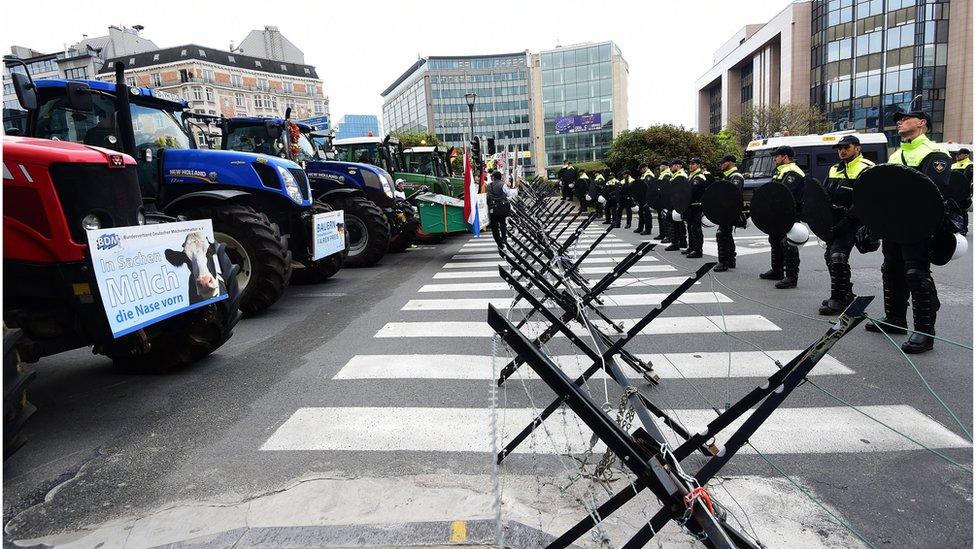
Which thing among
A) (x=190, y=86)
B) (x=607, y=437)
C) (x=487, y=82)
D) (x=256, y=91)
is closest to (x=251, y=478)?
(x=607, y=437)

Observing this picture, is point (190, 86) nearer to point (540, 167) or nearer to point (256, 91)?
point (256, 91)

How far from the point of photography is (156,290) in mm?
3955

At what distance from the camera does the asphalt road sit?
9.56 ft

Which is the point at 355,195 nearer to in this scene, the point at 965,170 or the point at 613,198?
the point at 613,198

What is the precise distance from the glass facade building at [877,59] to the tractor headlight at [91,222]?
54934 millimetres

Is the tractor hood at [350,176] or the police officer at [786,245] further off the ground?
the tractor hood at [350,176]

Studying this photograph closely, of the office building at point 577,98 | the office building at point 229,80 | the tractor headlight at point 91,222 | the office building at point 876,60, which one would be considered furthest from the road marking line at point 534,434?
the office building at point 577,98

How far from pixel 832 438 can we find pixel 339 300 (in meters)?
6.35

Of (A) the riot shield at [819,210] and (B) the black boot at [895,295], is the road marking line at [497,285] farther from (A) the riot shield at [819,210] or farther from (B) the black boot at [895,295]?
(B) the black boot at [895,295]

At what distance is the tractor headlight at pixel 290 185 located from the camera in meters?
7.41

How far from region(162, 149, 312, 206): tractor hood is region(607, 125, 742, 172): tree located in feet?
67.0

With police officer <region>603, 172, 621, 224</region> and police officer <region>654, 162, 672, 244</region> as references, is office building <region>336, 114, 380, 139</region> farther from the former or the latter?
police officer <region>654, 162, 672, 244</region>

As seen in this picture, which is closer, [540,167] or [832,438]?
[832,438]

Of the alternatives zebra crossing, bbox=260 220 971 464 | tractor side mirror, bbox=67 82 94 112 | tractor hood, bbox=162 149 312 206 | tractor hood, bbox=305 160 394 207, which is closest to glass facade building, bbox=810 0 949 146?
tractor hood, bbox=305 160 394 207
